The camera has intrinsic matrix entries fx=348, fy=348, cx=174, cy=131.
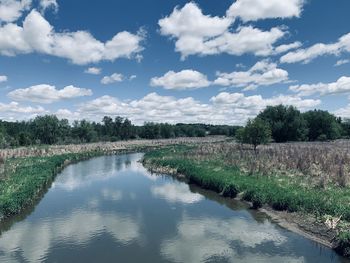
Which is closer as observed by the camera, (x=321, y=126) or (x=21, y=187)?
(x=21, y=187)

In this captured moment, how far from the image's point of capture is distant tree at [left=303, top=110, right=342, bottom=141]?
103m

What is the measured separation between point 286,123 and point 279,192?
75467mm

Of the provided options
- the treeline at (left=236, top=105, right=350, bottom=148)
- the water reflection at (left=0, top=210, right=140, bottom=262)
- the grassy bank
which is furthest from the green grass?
the treeline at (left=236, top=105, right=350, bottom=148)

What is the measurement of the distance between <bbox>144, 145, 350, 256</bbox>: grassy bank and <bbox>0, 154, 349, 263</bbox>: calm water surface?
43.5 inches

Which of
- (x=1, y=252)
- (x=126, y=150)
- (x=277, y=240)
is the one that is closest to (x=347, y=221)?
(x=277, y=240)

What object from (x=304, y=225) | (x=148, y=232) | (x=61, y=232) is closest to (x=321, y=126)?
(x=304, y=225)

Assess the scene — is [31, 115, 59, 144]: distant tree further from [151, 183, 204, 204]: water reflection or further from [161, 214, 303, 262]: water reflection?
[161, 214, 303, 262]: water reflection

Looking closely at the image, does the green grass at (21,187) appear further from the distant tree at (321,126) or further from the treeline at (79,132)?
the distant tree at (321,126)

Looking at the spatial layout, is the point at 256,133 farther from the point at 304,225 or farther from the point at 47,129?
the point at 47,129

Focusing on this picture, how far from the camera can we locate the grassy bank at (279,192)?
70.8 ft

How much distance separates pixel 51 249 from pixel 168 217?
948cm

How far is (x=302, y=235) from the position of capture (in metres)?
21.0

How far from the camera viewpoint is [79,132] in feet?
441

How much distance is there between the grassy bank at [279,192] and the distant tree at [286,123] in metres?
59.1
